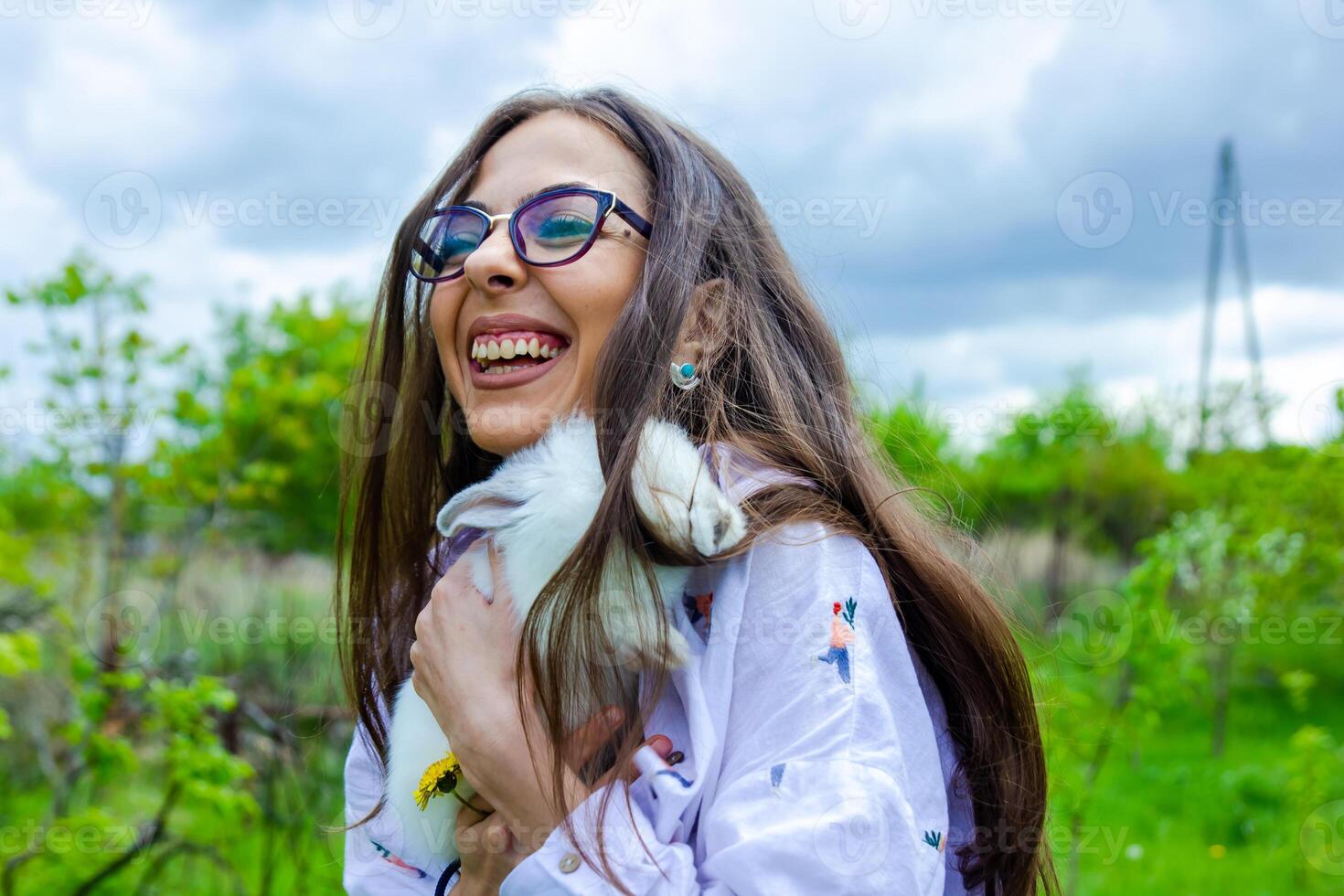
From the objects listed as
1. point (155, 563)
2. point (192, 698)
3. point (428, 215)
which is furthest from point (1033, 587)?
point (428, 215)

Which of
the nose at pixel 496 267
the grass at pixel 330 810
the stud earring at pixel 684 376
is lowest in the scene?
the grass at pixel 330 810

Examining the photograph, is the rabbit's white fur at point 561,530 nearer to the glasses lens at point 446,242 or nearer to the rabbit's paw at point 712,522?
the rabbit's paw at point 712,522

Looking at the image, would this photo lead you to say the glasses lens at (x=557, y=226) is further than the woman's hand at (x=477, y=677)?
Yes

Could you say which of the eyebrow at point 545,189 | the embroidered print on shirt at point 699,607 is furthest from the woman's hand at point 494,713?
the eyebrow at point 545,189

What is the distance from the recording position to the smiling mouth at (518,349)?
1.85m

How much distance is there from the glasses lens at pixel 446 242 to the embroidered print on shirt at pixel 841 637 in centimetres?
102

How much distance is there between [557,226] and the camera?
6.01 ft

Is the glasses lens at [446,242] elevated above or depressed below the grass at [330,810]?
above

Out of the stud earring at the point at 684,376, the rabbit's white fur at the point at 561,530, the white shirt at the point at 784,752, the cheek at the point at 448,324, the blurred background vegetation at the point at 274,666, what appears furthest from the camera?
the blurred background vegetation at the point at 274,666

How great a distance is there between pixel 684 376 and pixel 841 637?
578 mm

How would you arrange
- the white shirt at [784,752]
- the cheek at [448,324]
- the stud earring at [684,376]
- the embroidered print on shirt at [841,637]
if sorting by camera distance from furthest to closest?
1. the cheek at [448,324]
2. the stud earring at [684,376]
3. the embroidered print on shirt at [841,637]
4. the white shirt at [784,752]

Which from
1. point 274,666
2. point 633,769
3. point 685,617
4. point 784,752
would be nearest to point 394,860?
point 633,769

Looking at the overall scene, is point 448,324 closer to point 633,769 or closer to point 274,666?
point 633,769

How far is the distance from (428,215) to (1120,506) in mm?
13899
